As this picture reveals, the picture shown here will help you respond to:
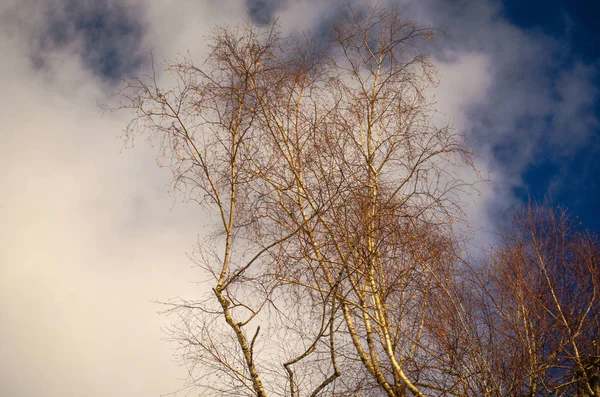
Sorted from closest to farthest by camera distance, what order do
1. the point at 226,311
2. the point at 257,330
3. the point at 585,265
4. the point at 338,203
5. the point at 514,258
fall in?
the point at 338,203, the point at 257,330, the point at 226,311, the point at 514,258, the point at 585,265

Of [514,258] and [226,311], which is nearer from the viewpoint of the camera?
[226,311]

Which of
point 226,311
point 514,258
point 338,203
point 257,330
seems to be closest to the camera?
point 338,203

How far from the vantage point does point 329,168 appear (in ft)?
18.3

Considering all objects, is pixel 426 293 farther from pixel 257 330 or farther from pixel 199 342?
pixel 199 342

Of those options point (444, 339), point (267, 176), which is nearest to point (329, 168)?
point (267, 176)

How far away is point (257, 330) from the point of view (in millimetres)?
5363

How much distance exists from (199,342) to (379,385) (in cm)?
221

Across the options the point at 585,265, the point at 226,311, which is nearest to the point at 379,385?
the point at 226,311

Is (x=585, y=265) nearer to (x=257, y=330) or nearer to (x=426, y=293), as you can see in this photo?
(x=426, y=293)

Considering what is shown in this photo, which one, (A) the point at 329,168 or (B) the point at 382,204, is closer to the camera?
(A) the point at 329,168

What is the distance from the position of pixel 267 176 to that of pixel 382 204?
156cm

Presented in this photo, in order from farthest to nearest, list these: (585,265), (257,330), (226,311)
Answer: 1. (585,265)
2. (226,311)
3. (257,330)

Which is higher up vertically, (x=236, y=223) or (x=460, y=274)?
(x=236, y=223)

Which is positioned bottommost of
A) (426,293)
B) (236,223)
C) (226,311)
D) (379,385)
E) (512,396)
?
(512,396)
